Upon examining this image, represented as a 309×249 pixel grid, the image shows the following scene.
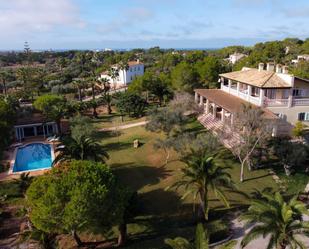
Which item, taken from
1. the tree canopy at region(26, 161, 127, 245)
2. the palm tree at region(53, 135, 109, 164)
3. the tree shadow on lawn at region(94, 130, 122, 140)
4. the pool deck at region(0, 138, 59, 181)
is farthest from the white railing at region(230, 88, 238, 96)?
the tree canopy at region(26, 161, 127, 245)

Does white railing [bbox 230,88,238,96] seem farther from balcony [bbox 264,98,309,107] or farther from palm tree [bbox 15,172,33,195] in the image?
palm tree [bbox 15,172,33,195]

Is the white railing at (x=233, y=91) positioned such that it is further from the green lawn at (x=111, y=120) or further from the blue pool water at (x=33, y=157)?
the blue pool water at (x=33, y=157)

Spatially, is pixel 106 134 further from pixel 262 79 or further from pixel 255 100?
pixel 262 79

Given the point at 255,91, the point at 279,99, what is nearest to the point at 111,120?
the point at 255,91

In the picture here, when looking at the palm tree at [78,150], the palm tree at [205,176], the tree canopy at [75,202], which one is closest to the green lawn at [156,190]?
the palm tree at [205,176]

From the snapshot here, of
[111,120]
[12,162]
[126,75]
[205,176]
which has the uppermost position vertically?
[126,75]

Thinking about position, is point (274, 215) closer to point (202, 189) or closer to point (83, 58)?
point (202, 189)
